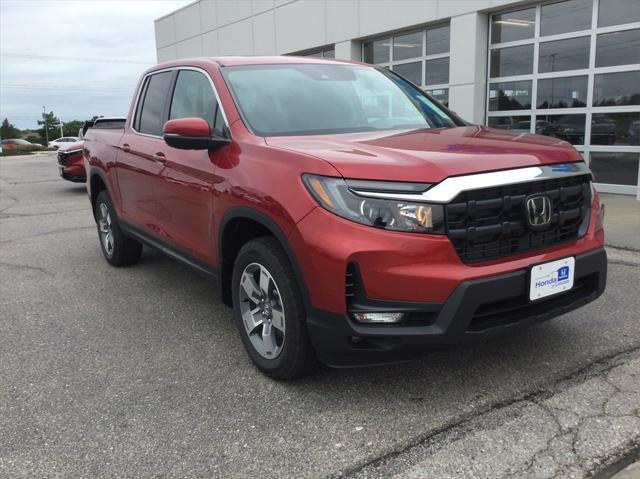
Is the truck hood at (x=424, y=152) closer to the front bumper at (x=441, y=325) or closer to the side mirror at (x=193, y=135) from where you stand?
the side mirror at (x=193, y=135)

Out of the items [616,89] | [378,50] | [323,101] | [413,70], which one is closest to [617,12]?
Result: [616,89]

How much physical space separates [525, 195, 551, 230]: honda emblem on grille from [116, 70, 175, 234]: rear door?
2.60 metres

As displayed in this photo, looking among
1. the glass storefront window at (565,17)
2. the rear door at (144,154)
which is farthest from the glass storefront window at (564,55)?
the rear door at (144,154)

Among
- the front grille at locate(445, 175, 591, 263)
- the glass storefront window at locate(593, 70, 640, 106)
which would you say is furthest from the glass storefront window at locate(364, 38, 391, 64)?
the front grille at locate(445, 175, 591, 263)

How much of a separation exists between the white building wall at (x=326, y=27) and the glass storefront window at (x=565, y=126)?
125 cm

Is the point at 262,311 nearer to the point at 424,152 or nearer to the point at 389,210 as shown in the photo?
the point at 389,210

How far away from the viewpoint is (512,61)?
35.3ft

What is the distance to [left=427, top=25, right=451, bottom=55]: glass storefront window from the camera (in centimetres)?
1175

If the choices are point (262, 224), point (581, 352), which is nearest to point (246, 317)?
point (262, 224)

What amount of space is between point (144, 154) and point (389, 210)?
2636mm

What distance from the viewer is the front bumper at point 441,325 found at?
256 centimetres

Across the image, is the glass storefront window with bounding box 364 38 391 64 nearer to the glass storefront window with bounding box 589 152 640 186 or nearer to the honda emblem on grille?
the glass storefront window with bounding box 589 152 640 186

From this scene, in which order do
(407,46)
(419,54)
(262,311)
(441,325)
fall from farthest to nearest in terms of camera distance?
(407,46), (419,54), (262,311), (441,325)

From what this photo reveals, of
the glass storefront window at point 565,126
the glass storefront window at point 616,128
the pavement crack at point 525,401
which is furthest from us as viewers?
the glass storefront window at point 565,126
